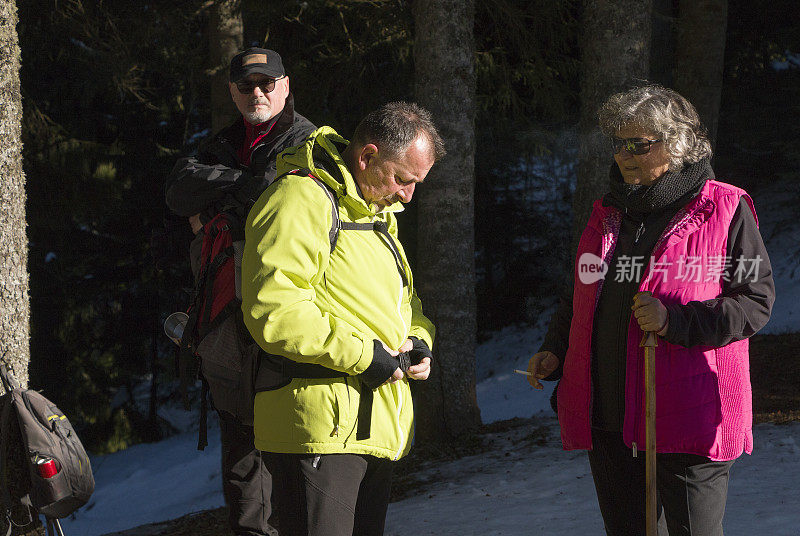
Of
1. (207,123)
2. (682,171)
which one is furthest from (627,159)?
(207,123)

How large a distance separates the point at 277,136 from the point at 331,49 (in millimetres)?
6672

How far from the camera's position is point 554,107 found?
33.5 feet

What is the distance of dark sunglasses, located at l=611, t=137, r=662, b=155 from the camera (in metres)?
2.62

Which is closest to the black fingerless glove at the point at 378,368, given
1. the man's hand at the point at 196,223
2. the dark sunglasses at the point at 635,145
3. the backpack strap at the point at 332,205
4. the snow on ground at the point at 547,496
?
the backpack strap at the point at 332,205

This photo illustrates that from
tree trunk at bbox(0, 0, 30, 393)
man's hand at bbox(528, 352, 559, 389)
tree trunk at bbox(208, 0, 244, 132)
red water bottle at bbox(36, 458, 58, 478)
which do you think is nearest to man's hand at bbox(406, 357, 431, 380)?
man's hand at bbox(528, 352, 559, 389)

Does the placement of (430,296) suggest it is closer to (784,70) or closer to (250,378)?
(250,378)

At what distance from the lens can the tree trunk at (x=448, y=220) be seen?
23.9 feet

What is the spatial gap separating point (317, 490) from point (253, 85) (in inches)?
67.6

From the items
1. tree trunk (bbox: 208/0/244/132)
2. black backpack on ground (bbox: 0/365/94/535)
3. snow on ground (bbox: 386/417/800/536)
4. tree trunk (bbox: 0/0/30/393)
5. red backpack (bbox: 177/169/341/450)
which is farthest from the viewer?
tree trunk (bbox: 208/0/244/132)

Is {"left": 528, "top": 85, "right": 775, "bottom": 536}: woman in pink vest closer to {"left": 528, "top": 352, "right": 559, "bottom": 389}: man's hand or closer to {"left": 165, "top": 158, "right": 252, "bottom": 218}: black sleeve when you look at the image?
{"left": 528, "top": 352, "right": 559, "bottom": 389}: man's hand

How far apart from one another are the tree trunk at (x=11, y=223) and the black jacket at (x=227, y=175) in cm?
181

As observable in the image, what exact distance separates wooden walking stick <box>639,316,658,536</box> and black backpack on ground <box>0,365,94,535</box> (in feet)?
8.04

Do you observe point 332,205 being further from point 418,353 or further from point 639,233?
point 639,233

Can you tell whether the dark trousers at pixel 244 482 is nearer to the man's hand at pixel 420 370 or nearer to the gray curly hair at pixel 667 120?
the man's hand at pixel 420 370
